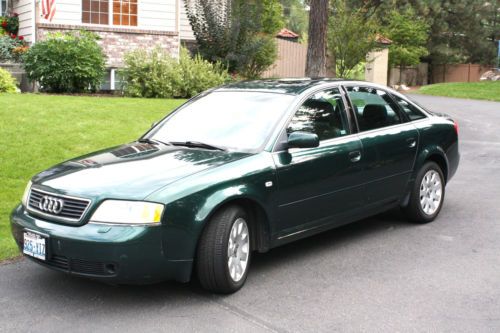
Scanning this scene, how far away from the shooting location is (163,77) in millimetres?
15148

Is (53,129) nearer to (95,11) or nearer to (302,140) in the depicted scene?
(302,140)

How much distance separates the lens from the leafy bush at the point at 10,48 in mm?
17125

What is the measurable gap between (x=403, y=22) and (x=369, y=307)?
3478 centimetres

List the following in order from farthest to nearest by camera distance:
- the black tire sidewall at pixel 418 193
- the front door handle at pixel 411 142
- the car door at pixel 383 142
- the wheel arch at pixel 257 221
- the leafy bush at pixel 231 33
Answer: the leafy bush at pixel 231 33
the black tire sidewall at pixel 418 193
the front door handle at pixel 411 142
the car door at pixel 383 142
the wheel arch at pixel 257 221

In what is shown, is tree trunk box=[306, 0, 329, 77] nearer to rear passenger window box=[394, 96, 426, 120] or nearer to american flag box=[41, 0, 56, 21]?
rear passenger window box=[394, 96, 426, 120]

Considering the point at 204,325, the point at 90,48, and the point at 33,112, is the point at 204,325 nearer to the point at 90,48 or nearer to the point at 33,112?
the point at 33,112

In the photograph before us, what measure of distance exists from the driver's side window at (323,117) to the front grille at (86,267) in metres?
2.00

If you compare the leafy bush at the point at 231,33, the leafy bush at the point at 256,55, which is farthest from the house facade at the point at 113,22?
the leafy bush at the point at 256,55

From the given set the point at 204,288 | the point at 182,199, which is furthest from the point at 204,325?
the point at 182,199

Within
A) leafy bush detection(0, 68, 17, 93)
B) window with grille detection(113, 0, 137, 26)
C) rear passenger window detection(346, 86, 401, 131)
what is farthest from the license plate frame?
window with grille detection(113, 0, 137, 26)

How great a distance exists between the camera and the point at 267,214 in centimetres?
533

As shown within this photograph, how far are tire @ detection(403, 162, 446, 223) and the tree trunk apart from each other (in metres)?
6.95

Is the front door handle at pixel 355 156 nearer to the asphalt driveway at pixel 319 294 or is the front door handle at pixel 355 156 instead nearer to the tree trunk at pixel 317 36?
the asphalt driveway at pixel 319 294

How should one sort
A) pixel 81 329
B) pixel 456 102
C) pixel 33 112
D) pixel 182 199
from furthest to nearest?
pixel 456 102 < pixel 33 112 < pixel 182 199 < pixel 81 329
